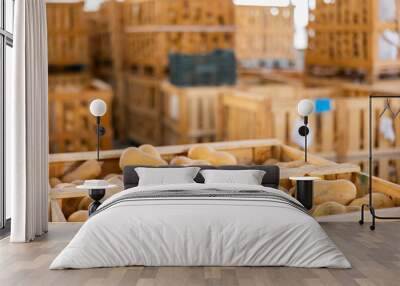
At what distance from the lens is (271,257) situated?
5.32m

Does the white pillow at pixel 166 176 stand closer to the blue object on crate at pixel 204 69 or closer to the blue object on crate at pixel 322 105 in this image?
the blue object on crate at pixel 204 69

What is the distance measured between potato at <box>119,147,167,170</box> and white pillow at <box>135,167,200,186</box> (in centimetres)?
60

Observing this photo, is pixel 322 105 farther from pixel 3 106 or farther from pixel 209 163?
pixel 3 106

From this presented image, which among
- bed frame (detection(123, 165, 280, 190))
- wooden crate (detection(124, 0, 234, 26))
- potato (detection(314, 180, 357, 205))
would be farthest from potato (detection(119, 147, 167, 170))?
potato (detection(314, 180, 357, 205))

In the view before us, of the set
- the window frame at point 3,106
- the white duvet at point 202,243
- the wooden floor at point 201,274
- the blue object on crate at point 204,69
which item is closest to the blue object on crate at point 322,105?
the blue object on crate at point 204,69

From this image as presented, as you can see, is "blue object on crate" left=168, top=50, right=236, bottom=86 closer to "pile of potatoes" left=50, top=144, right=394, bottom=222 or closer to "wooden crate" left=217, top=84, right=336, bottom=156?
"wooden crate" left=217, top=84, right=336, bottom=156

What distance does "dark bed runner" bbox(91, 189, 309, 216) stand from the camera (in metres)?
5.82

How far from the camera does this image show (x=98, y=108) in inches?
303

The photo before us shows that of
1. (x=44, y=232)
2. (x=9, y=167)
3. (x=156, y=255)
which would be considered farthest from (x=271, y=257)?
(x=9, y=167)

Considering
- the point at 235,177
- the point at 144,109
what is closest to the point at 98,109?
the point at 144,109

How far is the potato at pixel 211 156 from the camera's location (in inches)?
314

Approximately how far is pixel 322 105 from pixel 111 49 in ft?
7.75

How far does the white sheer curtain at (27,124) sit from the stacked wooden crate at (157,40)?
137 cm

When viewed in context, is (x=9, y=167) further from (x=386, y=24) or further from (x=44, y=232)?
(x=386, y=24)
